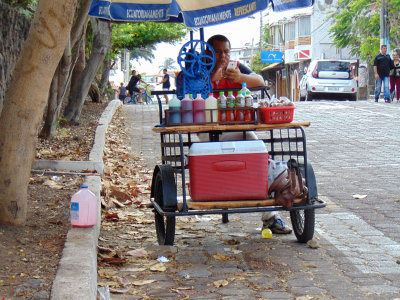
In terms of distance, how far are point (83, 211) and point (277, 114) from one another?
1792 mm

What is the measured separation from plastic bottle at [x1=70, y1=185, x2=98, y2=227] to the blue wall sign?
6027 centimetres

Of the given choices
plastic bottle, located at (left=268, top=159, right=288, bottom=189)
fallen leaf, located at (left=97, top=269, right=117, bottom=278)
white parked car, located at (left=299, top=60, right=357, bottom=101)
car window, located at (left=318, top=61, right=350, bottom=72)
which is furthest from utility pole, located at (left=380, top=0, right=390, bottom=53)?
fallen leaf, located at (left=97, top=269, right=117, bottom=278)

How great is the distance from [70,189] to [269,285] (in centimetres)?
323

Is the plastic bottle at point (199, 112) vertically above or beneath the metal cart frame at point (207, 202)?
above

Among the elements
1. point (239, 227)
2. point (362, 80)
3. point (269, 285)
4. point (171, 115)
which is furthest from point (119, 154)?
point (362, 80)

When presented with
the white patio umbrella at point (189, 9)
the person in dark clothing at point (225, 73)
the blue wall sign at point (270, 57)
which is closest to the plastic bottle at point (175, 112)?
the person in dark clothing at point (225, 73)

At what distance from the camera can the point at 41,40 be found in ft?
17.1

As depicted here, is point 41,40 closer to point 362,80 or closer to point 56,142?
point 56,142

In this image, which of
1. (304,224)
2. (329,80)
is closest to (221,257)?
(304,224)

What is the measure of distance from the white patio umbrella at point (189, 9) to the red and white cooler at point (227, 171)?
2.14m

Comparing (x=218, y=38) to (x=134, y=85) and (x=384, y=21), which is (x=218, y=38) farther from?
(x=134, y=85)

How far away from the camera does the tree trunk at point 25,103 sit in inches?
203

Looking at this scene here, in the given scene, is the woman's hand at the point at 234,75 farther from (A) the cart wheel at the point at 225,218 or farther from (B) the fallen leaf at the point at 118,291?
(B) the fallen leaf at the point at 118,291

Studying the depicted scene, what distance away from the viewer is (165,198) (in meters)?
5.38
